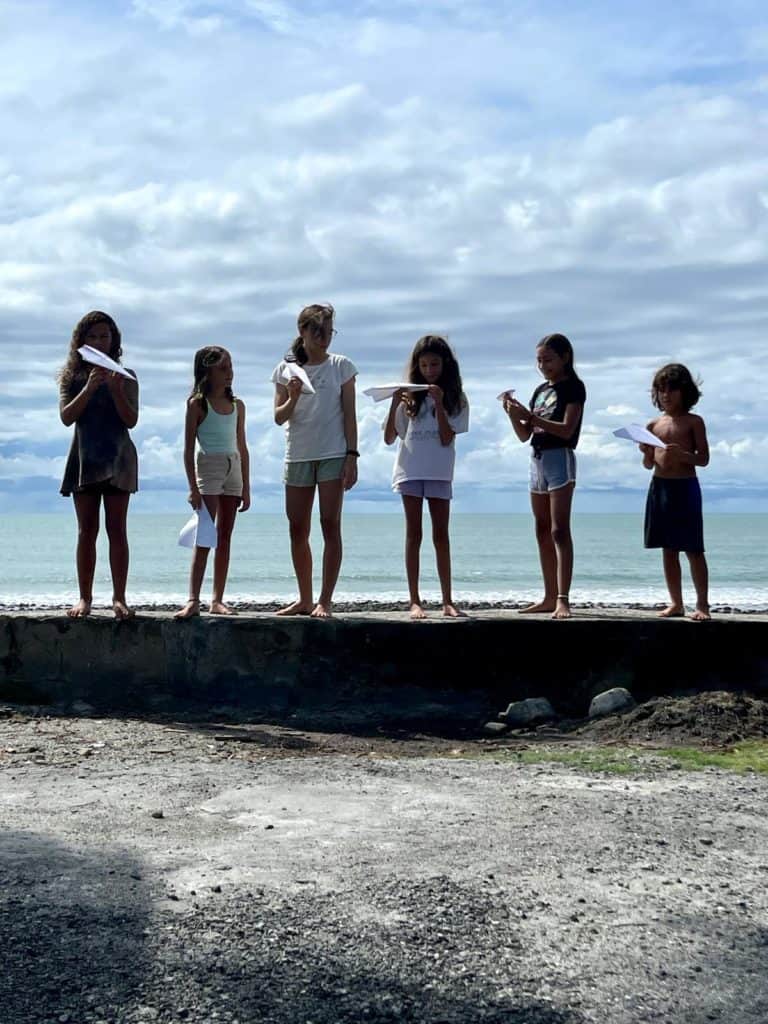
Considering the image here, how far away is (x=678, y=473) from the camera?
27.7 ft

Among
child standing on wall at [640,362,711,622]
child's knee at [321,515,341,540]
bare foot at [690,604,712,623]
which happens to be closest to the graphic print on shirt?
child standing on wall at [640,362,711,622]

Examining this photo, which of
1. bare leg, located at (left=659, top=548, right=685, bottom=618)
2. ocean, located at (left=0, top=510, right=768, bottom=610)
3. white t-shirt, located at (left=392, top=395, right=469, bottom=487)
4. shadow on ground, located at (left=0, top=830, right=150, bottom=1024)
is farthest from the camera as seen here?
ocean, located at (left=0, top=510, right=768, bottom=610)

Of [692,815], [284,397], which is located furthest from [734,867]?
[284,397]

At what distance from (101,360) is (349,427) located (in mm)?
1672

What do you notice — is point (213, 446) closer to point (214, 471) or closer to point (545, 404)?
point (214, 471)

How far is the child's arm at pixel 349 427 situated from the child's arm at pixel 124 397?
1407 mm

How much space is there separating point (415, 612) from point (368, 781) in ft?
8.70

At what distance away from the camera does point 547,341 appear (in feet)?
27.3

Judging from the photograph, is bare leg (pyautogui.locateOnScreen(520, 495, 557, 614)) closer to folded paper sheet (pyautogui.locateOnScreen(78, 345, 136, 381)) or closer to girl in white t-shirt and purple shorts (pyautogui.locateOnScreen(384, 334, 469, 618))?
girl in white t-shirt and purple shorts (pyautogui.locateOnScreen(384, 334, 469, 618))

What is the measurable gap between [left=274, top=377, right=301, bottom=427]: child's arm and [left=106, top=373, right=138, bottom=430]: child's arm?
37.3 inches

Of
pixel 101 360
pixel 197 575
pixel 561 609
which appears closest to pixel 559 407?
pixel 561 609

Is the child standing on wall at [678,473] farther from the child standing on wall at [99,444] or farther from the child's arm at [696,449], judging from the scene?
the child standing on wall at [99,444]

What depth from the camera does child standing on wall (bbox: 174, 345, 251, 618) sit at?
26.5 ft

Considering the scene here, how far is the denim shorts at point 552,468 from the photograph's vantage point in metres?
8.31
